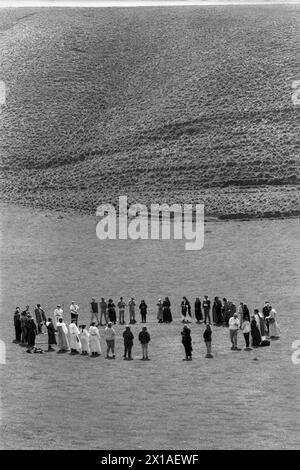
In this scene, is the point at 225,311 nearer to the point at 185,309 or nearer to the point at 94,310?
the point at 185,309

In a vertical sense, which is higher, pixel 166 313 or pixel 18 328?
pixel 166 313

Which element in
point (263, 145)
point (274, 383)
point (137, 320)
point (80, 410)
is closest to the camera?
point (80, 410)

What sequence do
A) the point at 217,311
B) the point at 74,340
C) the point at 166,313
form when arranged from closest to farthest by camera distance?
1. the point at 74,340
2. the point at 217,311
3. the point at 166,313

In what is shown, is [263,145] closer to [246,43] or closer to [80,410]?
[246,43]

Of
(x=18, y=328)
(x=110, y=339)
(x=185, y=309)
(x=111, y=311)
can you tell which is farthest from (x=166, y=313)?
(x=110, y=339)

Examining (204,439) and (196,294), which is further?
(196,294)
